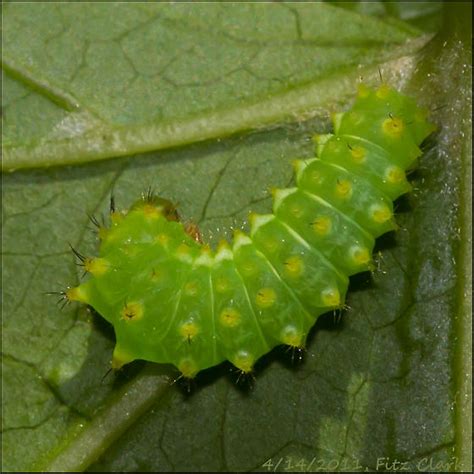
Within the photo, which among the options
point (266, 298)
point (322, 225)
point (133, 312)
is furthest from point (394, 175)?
point (133, 312)


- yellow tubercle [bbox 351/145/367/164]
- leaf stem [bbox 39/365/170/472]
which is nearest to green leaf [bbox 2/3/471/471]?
leaf stem [bbox 39/365/170/472]

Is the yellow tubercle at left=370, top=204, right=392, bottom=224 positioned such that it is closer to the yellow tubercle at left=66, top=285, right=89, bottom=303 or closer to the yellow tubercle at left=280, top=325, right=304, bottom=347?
the yellow tubercle at left=280, top=325, right=304, bottom=347

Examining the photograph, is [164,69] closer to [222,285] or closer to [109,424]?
[222,285]

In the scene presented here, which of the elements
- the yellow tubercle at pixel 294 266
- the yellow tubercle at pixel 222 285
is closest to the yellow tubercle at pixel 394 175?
the yellow tubercle at pixel 294 266

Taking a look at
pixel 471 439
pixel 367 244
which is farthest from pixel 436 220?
pixel 471 439

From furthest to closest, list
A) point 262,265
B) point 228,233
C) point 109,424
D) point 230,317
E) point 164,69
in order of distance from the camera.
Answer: point 164,69 < point 228,233 < point 109,424 < point 262,265 < point 230,317

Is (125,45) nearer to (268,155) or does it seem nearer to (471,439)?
(268,155)
